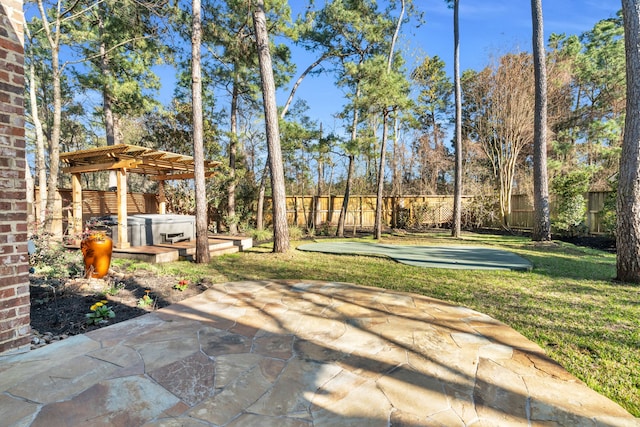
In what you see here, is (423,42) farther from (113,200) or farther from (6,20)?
(6,20)

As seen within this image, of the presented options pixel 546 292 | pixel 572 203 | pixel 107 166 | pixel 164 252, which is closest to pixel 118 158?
pixel 107 166

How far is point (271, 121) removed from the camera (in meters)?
6.70

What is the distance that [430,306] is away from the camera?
321 centimetres

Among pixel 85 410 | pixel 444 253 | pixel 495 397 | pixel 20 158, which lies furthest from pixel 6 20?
pixel 444 253

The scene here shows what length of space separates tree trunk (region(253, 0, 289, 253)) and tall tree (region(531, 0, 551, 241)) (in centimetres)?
728

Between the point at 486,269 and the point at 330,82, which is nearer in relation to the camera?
the point at 486,269

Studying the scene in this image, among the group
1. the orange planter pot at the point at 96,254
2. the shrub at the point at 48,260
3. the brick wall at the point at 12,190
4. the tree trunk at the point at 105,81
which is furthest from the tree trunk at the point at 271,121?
the tree trunk at the point at 105,81

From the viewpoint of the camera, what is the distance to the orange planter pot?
4.04 m

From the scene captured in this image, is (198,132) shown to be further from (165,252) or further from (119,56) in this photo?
(119,56)

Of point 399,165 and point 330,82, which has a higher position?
point 330,82

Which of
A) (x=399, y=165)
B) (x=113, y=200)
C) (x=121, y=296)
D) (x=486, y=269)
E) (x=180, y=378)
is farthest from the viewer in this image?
(x=399, y=165)

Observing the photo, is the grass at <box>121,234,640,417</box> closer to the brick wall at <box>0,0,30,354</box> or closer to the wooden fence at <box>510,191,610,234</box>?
the brick wall at <box>0,0,30,354</box>

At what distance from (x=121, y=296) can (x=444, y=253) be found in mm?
6416

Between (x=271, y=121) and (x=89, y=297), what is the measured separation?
4783 millimetres
